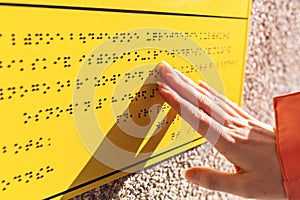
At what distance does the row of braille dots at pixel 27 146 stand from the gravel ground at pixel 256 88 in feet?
0.52

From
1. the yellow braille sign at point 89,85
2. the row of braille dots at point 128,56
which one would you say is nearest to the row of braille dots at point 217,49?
the yellow braille sign at point 89,85

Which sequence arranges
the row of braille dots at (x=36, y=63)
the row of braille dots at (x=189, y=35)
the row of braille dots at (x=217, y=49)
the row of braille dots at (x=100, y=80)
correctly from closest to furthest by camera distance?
the row of braille dots at (x=36, y=63) → the row of braille dots at (x=100, y=80) → the row of braille dots at (x=189, y=35) → the row of braille dots at (x=217, y=49)

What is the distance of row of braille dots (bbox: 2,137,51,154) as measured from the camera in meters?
0.57

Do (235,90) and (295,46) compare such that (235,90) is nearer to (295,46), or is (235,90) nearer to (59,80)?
(295,46)

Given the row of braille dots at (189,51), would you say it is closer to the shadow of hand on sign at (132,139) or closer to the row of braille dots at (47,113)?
the shadow of hand on sign at (132,139)

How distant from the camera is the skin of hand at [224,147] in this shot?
77cm

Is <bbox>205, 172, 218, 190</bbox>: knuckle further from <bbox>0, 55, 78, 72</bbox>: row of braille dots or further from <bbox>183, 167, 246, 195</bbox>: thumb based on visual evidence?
<bbox>0, 55, 78, 72</bbox>: row of braille dots

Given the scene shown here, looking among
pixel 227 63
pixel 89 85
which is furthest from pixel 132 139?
pixel 227 63

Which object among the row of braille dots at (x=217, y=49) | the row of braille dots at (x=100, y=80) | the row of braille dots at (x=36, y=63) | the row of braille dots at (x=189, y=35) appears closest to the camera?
the row of braille dots at (x=36, y=63)

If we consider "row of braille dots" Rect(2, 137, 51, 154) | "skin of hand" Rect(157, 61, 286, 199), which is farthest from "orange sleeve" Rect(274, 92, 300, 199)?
"row of braille dots" Rect(2, 137, 51, 154)

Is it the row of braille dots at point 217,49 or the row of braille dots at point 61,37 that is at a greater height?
the row of braille dots at point 61,37

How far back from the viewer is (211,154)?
3.52 feet

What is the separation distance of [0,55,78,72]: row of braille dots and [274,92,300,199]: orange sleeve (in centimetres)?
44

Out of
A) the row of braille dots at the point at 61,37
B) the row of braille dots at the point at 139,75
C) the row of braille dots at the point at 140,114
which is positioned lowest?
the row of braille dots at the point at 140,114
